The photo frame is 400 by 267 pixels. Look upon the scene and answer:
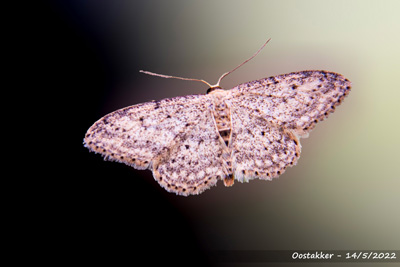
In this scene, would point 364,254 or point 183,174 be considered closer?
point 183,174

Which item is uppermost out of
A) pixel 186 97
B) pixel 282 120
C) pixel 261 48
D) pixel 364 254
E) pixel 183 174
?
pixel 261 48

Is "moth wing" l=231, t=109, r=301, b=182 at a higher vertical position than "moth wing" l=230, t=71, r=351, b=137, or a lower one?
lower

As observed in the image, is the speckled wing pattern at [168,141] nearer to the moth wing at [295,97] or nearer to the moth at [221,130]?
the moth at [221,130]

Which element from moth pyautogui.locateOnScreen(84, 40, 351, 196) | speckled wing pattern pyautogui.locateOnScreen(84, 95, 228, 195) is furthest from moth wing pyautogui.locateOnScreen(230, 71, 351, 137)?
speckled wing pattern pyautogui.locateOnScreen(84, 95, 228, 195)

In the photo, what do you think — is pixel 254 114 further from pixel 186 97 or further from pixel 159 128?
pixel 159 128

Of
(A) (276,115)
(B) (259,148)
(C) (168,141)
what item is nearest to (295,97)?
(A) (276,115)

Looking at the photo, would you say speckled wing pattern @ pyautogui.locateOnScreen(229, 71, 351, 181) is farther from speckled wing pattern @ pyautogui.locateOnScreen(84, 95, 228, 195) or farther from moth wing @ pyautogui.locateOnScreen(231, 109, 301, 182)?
speckled wing pattern @ pyautogui.locateOnScreen(84, 95, 228, 195)

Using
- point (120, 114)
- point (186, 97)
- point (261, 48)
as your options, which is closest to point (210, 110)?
point (186, 97)

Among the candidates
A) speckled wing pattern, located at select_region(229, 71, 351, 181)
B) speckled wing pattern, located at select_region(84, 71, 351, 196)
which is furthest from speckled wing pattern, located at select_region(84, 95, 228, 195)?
speckled wing pattern, located at select_region(229, 71, 351, 181)

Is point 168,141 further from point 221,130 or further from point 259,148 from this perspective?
point 259,148
